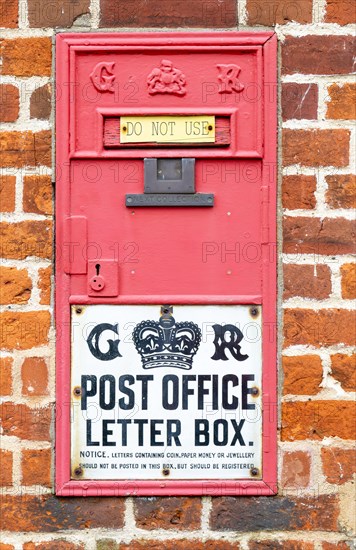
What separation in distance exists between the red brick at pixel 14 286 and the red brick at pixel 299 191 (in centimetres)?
61

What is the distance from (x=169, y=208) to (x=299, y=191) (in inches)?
11.7

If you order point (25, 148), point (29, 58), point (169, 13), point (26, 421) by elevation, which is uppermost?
point (169, 13)

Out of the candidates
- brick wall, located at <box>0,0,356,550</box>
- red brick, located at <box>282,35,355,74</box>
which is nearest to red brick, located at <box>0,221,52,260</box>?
brick wall, located at <box>0,0,356,550</box>

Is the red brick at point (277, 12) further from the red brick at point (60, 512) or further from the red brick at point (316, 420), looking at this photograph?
the red brick at point (60, 512)

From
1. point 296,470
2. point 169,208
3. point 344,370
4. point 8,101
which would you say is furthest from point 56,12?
point 296,470

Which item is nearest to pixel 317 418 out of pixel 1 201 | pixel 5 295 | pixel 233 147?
pixel 233 147

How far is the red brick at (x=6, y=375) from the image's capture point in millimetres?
1568

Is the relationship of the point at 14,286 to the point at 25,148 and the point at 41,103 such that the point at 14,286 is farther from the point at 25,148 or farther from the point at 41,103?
the point at 41,103

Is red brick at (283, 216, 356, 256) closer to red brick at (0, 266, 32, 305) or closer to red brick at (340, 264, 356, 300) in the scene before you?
red brick at (340, 264, 356, 300)

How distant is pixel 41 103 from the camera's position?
1.57m

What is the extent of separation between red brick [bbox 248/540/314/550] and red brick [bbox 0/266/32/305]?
29.8 inches

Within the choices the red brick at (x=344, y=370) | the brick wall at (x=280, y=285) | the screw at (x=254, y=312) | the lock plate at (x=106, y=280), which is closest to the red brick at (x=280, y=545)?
the brick wall at (x=280, y=285)

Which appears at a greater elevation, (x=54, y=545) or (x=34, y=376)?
(x=34, y=376)

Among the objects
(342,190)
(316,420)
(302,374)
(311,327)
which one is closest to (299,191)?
(342,190)
